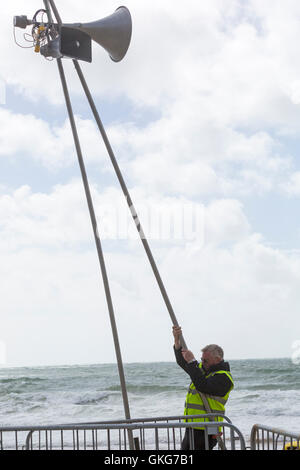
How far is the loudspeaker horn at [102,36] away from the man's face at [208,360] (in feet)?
8.70

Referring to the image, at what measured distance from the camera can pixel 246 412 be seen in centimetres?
2334

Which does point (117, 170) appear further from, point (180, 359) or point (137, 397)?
point (137, 397)

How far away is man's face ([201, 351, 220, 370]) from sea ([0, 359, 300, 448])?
32.5 ft

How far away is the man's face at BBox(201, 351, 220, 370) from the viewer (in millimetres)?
5832

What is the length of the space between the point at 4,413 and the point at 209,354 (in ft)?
71.8

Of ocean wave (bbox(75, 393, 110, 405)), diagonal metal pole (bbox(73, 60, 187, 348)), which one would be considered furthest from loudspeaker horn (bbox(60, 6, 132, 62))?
ocean wave (bbox(75, 393, 110, 405))

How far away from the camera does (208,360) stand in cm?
585

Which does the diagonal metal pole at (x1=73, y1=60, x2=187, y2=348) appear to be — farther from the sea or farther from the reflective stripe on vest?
the sea

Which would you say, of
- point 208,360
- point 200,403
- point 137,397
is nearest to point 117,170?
point 208,360

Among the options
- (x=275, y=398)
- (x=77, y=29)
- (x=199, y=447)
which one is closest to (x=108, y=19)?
(x=77, y=29)

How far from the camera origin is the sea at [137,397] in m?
23.5

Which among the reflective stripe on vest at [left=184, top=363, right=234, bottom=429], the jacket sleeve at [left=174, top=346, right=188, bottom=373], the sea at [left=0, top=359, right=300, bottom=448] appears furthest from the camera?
the sea at [left=0, top=359, right=300, bottom=448]

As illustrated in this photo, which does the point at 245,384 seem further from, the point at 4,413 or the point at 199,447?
the point at 199,447

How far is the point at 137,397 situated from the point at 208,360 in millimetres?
24211
